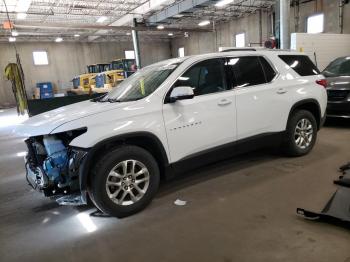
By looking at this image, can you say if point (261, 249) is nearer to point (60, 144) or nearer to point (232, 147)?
point (232, 147)

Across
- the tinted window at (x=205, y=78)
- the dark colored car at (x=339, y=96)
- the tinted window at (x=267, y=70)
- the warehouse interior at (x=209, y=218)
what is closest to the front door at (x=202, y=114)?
the tinted window at (x=205, y=78)

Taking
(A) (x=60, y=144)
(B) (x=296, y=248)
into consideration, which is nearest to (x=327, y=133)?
(B) (x=296, y=248)

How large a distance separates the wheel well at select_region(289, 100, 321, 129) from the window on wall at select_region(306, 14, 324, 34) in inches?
422

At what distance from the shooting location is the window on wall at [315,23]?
42.7ft

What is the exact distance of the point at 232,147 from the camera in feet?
11.7

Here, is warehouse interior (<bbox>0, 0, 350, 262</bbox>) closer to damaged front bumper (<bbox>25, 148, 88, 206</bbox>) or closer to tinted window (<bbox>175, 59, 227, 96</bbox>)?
damaged front bumper (<bbox>25, 148, 88, 206</bbox>)

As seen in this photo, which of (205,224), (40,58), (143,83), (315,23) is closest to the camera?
(205,224)

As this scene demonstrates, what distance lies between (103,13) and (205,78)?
13.8m

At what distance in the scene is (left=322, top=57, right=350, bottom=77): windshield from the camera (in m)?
6.73

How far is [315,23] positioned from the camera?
13305mm

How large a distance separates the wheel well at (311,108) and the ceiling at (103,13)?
852cm

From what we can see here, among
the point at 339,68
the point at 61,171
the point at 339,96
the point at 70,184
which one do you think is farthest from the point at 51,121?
the point at 339,68

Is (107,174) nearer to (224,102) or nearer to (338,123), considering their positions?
(224,102)

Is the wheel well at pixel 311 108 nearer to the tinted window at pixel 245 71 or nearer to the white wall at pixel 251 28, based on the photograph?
the tinted window at pixel 245 71
